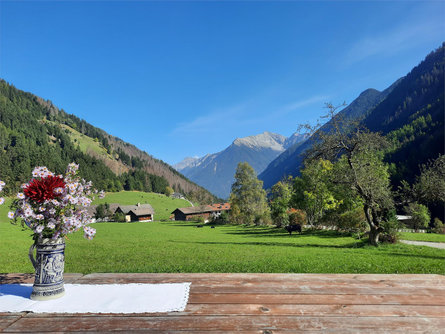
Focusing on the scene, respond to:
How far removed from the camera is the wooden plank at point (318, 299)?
296 cm

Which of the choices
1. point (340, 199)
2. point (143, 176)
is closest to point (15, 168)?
point (143, 176)

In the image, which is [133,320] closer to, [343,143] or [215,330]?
[215,330]

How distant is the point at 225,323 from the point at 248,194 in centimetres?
5609

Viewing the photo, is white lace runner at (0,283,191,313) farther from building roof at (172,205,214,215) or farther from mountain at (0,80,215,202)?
mountain at (0,80,215,202)

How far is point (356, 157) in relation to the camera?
749 inches

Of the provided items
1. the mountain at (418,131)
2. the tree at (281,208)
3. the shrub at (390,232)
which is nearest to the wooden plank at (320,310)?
the shrub at (390,232)

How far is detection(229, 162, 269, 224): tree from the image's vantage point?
5797cm

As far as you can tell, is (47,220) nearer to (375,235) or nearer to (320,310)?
(320,310)

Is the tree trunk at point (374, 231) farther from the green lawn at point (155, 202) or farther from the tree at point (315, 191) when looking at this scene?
the green lawn at point (155, 202)

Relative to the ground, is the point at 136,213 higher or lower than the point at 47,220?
lower

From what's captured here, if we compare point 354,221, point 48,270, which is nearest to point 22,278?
point 48,270

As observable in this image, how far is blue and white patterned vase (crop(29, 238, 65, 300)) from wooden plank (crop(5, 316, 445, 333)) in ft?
1.94

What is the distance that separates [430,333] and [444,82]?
232 metres

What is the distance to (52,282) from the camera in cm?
325
